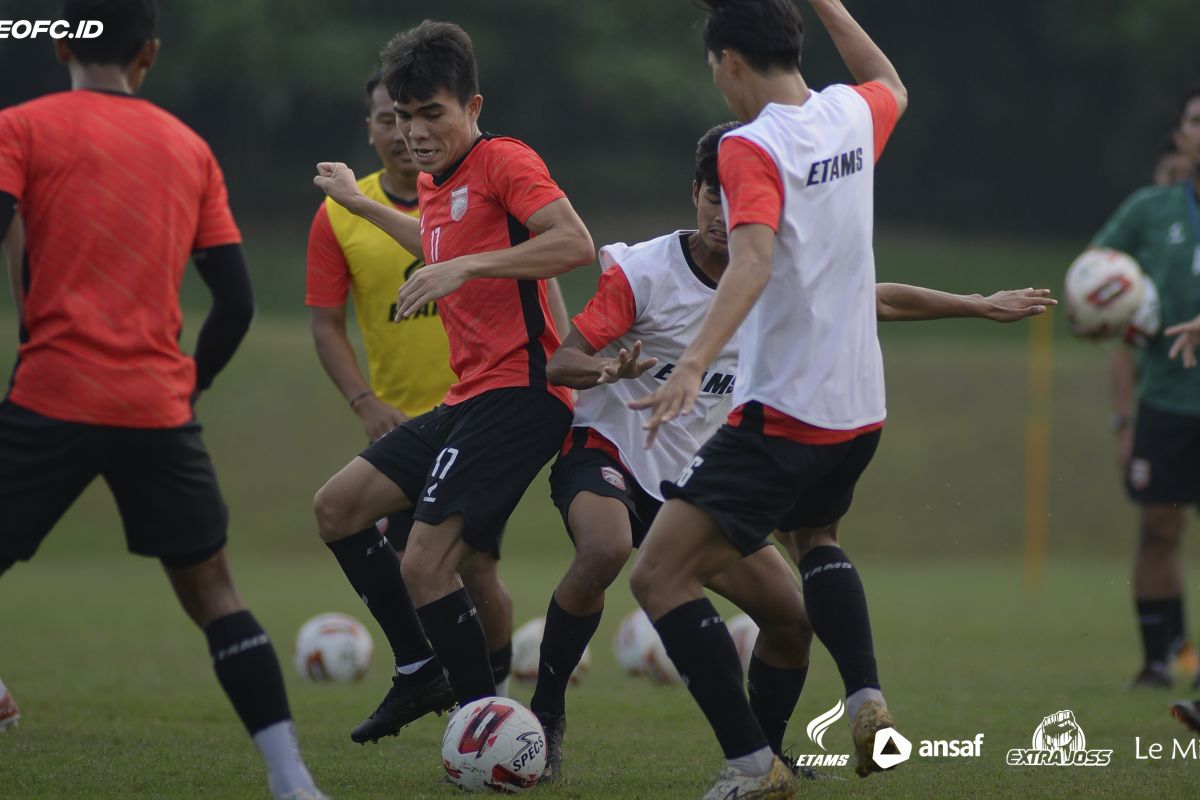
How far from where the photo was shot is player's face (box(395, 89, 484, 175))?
18.0 ft

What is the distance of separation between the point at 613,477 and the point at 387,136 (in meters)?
2.38

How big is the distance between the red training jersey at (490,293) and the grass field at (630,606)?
1.45 metres

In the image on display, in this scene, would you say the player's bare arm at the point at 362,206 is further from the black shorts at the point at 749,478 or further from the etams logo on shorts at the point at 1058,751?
the etams logo on shorts at the point at 1058,751

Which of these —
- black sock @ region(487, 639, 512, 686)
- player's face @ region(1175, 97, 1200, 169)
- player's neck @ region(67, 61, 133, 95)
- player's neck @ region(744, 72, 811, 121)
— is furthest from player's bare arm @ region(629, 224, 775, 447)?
player's face @ region(1175, 97, 1200, 169)

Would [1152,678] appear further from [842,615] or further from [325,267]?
[325,267]

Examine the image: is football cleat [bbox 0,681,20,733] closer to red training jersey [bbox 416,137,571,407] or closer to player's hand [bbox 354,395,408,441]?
player's hand [bbox 354,395,408,441]

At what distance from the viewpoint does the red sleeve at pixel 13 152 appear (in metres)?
4.15

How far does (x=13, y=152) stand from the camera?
4172mm

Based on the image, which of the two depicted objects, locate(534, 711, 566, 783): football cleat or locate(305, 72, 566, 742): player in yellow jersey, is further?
locate(305, 72, 566, 742): player in yellow jersey

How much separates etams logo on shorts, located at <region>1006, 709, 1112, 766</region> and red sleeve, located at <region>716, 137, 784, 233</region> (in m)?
2.46

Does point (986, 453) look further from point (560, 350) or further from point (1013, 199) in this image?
point (1013, 199)

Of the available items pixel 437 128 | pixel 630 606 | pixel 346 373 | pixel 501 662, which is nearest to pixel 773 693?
pixel 501 662

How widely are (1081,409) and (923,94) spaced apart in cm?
3188

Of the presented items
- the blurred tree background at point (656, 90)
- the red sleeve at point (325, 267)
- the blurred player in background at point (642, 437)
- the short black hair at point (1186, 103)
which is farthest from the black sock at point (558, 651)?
the blurred tree background at point (656, 90)
